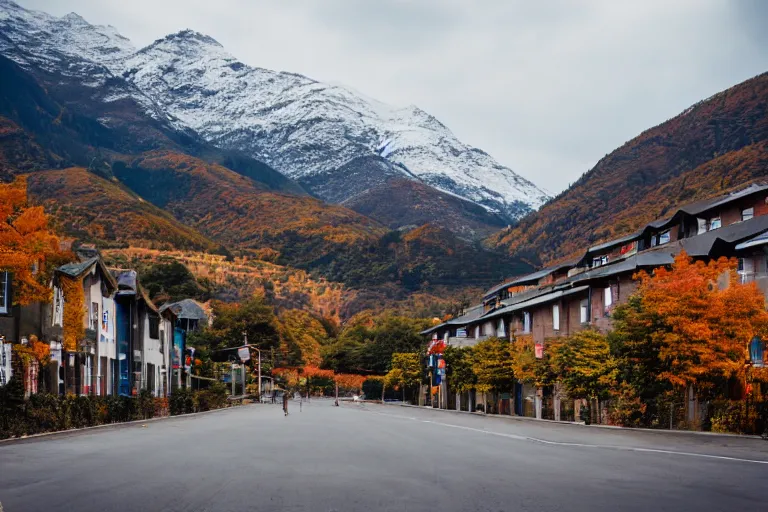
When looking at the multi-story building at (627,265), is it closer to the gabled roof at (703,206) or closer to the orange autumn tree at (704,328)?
the gabled roof at (703,206)

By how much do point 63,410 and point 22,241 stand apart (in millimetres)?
9147

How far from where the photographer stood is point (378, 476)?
1858cm

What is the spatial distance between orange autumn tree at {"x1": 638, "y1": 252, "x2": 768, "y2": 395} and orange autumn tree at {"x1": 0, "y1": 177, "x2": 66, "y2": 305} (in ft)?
98.5

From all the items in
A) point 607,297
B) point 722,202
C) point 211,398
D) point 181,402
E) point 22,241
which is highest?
point 722,202

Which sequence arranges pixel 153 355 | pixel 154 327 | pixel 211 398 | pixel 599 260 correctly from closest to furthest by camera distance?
pixel 153 355 < pixel 154 327 < pixel 211 398 < pixel 599 260

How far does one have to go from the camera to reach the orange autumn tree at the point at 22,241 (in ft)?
141

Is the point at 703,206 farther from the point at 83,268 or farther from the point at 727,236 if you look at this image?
the point at 83,268

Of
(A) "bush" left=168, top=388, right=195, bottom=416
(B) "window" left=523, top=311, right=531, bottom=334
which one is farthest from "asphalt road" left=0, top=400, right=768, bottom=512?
(B) "window" left=523, top=311, right=531, bottom=334

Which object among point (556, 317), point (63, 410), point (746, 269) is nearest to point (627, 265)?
point (746, 269)

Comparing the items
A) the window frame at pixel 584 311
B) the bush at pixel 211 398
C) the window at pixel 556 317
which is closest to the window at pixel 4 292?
the bush at pixel 211 398

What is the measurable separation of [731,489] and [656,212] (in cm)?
17534

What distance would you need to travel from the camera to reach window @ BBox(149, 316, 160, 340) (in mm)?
77688

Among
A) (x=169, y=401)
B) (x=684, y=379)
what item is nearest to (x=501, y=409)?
(x=169, y=401)

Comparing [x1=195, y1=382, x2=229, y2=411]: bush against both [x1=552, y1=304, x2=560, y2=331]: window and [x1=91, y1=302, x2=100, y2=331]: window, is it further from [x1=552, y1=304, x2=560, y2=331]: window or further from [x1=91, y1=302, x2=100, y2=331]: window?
[x1=552, y1=304, x2=560, y2=331]: window
